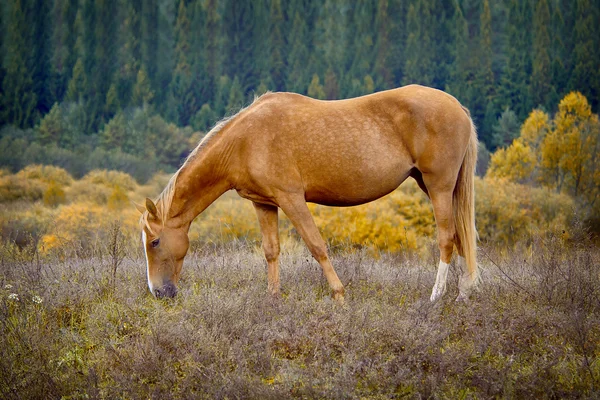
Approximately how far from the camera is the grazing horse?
18.1ft

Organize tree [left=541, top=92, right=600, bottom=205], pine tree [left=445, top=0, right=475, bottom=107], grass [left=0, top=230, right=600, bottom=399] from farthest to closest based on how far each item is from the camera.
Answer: pine tree [left=445, top=0, right=475, bottom=107] < tree [left=541, top=92, right=600, bottom=205] < grass [left=0, top=230, right=600, bottom=399]

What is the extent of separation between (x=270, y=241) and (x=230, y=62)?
163 ft

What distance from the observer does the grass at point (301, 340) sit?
3918 millimetres

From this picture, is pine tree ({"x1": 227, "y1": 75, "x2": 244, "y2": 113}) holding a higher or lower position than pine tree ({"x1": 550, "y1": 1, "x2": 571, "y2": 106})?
lower

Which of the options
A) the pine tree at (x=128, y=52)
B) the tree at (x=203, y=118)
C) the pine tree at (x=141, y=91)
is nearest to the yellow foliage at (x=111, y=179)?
the tree at (x=203, y=118)

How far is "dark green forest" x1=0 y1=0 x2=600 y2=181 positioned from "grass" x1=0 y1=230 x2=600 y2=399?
38995 millimetres

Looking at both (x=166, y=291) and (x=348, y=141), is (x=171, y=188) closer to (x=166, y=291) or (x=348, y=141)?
(x=166, y=291)

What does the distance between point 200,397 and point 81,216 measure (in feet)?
64.4

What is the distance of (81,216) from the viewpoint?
71.6 ft

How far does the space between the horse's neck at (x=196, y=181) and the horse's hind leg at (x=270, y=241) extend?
48 centimetres

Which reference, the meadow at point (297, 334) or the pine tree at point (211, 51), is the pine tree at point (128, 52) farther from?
the meadow at point (297, 334)

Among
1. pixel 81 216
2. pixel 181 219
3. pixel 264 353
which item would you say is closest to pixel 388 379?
pixel 264 353

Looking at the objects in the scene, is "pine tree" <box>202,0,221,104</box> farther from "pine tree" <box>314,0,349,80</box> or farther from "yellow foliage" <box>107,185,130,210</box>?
"yellow foliage" <box>107,185,130,210</box>

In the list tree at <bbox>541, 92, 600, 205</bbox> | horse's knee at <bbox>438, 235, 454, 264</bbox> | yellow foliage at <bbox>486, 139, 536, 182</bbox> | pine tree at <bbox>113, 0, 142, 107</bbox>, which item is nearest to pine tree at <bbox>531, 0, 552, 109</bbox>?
tree at <bbox>541, 92, 600, 205</bbox>
